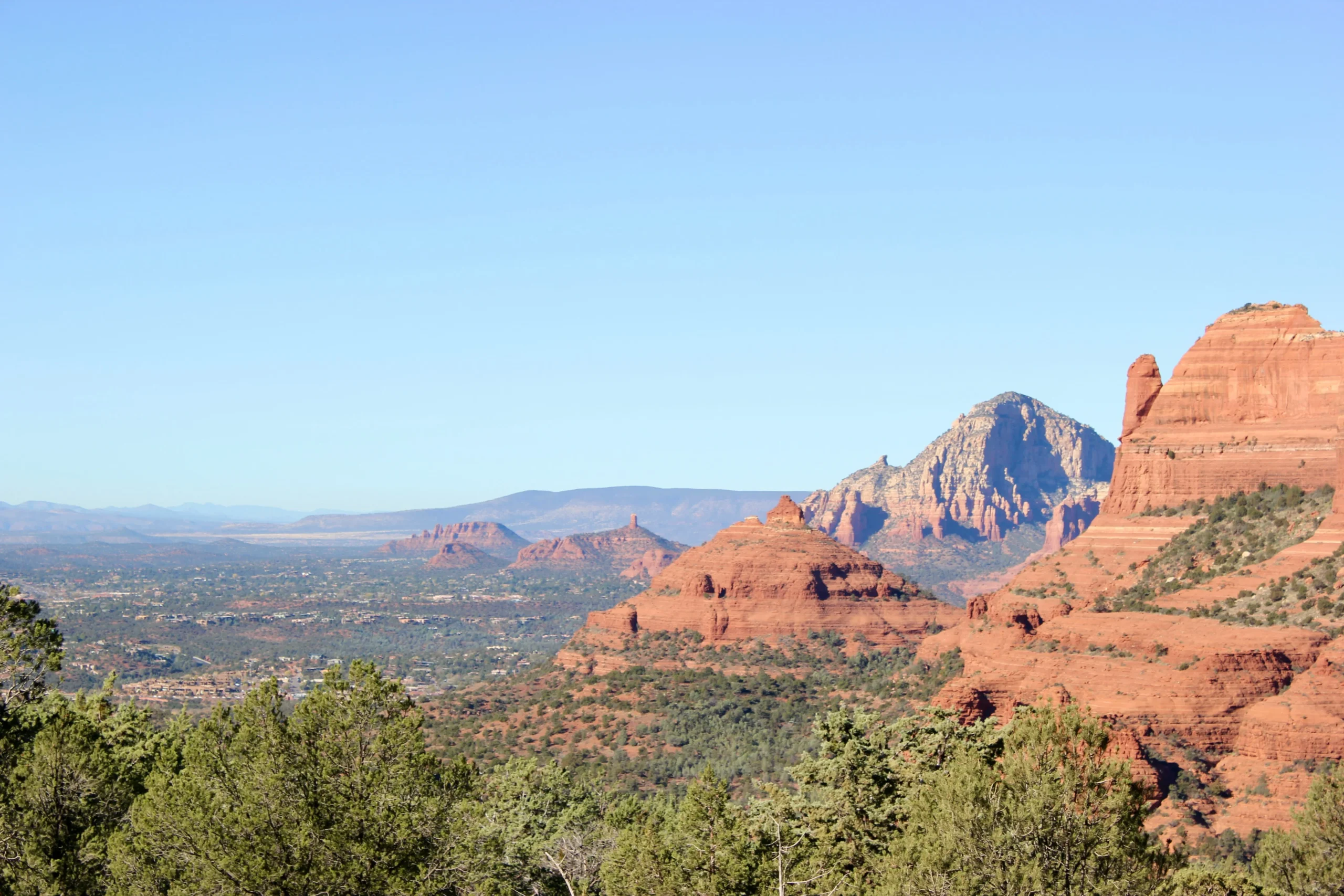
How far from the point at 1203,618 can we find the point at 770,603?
60812 mm

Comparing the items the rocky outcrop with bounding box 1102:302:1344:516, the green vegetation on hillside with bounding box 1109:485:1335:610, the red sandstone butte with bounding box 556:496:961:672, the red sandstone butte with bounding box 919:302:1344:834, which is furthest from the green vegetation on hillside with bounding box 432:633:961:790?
the rocky outcrop with bounding box 1102:302:1344:516

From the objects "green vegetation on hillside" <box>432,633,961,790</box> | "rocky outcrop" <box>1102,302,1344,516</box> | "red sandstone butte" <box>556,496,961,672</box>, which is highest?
"rocky outcrop" <box>1102,302,1344,516</box>

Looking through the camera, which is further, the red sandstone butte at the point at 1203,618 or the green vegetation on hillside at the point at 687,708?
the green vegetation on hillside at the point at 687,708

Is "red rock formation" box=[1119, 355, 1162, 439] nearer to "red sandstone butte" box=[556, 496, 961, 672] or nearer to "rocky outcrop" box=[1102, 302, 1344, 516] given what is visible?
"rocky outcrop" box=[1102, 302, 1344, 516]

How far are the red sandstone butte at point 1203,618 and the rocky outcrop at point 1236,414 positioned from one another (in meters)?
0.10

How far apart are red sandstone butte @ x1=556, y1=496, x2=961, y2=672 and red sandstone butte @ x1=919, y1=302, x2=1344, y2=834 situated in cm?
2344

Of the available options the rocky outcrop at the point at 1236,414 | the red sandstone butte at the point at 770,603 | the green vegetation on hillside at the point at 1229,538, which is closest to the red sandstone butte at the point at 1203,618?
the rocky outcrop at the point at 1236,414

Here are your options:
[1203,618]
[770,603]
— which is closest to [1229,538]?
[1203,618]

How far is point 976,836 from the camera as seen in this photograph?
3781cm

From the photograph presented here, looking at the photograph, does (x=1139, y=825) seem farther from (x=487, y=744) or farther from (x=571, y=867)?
(x=487, y=744)

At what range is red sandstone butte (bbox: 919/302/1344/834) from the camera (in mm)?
66125

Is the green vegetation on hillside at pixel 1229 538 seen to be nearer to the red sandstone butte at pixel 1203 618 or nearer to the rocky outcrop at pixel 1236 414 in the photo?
the red sandstone butte at pixel 1203 618

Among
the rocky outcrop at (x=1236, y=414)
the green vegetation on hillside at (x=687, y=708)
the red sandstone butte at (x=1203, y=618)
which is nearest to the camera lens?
the red sandstone butte at (x=1203, y=618)

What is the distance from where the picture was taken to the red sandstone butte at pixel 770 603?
134m
